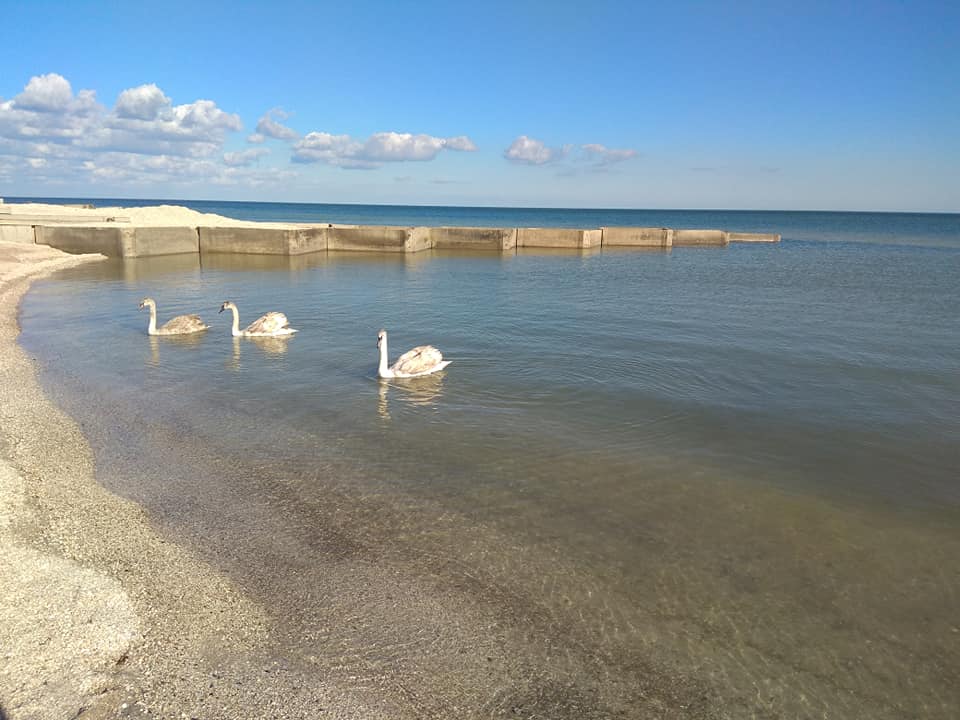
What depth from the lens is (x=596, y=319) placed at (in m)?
18.8

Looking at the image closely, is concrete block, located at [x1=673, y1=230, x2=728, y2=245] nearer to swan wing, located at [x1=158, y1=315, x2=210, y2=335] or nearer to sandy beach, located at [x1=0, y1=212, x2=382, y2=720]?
swan wing, located at [x1=158, y1=315, x2=210, y2=335]

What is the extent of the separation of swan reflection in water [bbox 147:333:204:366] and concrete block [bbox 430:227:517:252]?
93.8ft

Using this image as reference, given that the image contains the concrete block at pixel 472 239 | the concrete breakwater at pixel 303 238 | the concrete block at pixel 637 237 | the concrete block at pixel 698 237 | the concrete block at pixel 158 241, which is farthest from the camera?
the concrete block at pixel 698 237

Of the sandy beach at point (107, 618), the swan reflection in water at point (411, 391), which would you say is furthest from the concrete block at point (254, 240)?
the sandy beach at point (107, 618)

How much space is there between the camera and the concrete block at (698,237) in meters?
50.8

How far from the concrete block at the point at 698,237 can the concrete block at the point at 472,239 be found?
49.1 ft

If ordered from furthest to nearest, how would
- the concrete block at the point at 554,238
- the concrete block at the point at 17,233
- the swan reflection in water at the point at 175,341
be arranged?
the concrete block at the point at 554,238
the concrete block at the point at 17,233
the swan reflection in water at the point at 175,341

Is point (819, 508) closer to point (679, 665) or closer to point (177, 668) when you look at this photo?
point (679, 665)

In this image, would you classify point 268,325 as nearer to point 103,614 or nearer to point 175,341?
point 175,341

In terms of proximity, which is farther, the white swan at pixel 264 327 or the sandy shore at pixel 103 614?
the white swan at pixel 264 327

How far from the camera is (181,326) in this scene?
52.6ft

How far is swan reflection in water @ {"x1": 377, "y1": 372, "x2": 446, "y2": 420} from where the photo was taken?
11055mm

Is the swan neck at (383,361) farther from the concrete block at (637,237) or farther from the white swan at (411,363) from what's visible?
the concrete block at (637,237)

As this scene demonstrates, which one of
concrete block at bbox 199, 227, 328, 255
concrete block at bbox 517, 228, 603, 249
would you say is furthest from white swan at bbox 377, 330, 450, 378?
concrete block at bbox 517, 228, 603, 249
